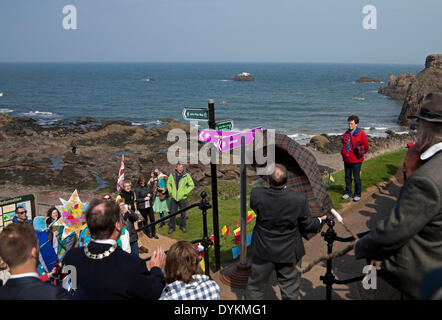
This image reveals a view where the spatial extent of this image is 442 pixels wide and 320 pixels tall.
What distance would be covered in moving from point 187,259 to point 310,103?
67.1 meters

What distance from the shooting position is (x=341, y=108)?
204ft

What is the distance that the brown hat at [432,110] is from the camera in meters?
2.57

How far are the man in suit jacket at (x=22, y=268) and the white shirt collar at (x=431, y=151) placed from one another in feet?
8.47

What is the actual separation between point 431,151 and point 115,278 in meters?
2.41

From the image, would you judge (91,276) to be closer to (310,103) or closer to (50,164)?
(50,164)

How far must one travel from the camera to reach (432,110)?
2.59 m

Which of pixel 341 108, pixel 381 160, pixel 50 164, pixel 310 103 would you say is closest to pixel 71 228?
pixel 381 160

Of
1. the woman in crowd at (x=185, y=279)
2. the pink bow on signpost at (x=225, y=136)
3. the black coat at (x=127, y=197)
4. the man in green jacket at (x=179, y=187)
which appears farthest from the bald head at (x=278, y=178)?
the black coat at (x=127, y=197)

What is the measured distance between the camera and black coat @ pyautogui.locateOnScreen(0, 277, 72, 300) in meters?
2.60

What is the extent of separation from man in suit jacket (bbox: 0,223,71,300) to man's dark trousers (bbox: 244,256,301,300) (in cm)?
215

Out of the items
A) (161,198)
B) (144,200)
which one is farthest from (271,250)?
(161,198)

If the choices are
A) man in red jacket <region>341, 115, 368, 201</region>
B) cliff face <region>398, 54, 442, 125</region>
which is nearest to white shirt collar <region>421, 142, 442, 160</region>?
man in red jacket <region>341, 115, 368, 201</region>

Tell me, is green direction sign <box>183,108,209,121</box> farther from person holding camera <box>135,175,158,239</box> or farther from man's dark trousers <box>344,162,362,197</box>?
man's dark trousers <box>344,162,362,197</box>
